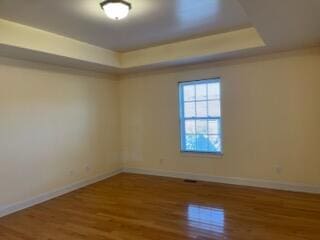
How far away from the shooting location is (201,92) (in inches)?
205

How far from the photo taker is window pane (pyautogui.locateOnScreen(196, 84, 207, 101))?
5152 millimetres

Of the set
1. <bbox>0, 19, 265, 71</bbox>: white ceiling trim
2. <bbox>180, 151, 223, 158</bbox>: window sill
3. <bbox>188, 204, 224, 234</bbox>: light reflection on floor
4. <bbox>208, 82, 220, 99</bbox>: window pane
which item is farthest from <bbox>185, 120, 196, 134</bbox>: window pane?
<bbox>188, 204, 224, 234</bbox>: light reflection on floor

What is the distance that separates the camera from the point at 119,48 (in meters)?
4.86

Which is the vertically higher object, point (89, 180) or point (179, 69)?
point (179, 69)

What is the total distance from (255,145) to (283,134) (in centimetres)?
49

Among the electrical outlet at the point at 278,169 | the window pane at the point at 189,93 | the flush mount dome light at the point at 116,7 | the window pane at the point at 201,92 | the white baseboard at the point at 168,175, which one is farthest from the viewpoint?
the window pane at the point at 189,93

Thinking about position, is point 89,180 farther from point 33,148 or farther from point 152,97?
point 152,97

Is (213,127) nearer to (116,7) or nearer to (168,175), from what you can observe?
(168,175)

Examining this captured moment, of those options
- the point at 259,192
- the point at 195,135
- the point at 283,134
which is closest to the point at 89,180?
the point at 195,135

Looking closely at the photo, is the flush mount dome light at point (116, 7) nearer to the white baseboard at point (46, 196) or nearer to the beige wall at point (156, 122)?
the beige wall at point (156, 122)

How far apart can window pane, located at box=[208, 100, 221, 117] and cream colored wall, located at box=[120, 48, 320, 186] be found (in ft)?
0.51

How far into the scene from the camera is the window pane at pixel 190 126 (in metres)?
5.32

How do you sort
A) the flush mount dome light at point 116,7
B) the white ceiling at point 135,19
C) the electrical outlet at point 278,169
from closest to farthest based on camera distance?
1. the flush mount dome light at point 116,7
2. the white ceiling at point 135,19
3. the electrical outlet at point 278,169

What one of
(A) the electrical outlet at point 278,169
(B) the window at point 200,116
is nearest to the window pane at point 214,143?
(B) the window at point 200,116
